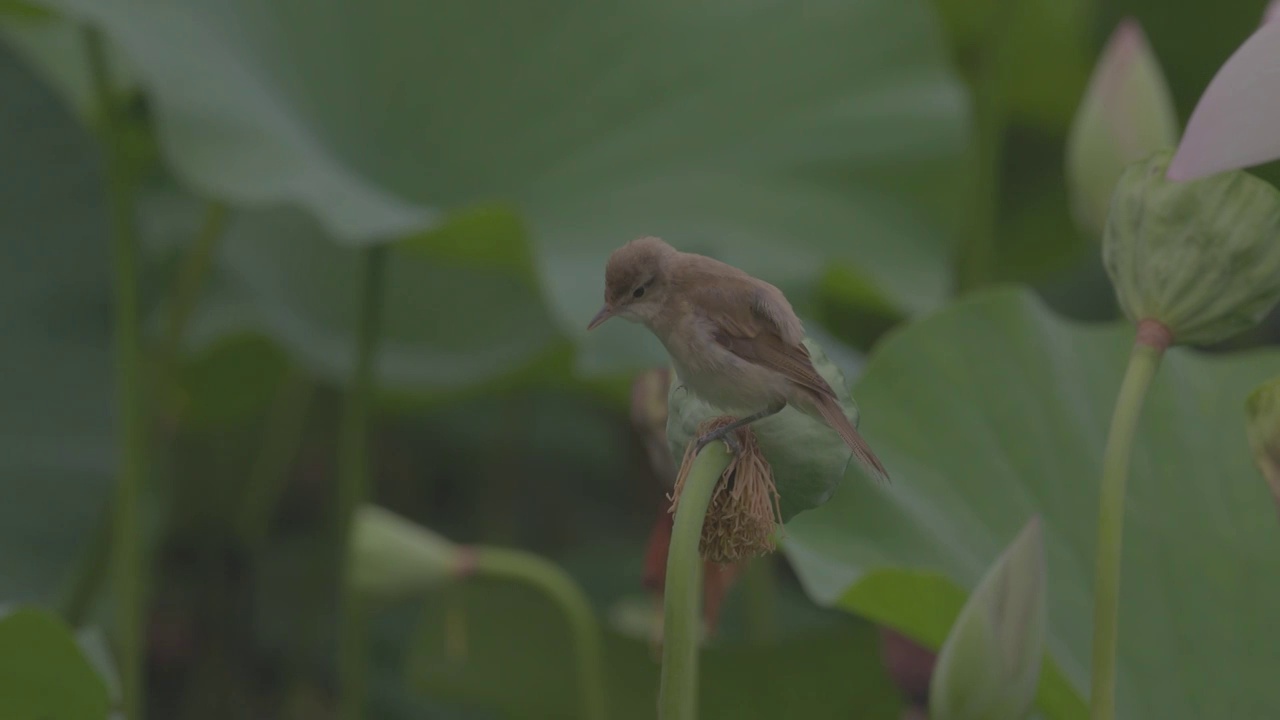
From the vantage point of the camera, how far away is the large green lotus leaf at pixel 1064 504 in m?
0.62

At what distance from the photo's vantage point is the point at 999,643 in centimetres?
42

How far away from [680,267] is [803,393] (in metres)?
0.04

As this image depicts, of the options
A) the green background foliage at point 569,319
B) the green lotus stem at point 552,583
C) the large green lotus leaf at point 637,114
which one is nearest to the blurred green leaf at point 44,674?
the green background foliage at point 569,319

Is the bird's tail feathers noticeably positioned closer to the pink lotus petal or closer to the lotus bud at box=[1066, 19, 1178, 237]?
the pink lotus petal

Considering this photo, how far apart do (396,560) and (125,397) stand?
0.86ft

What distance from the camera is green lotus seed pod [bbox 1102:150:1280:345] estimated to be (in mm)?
376

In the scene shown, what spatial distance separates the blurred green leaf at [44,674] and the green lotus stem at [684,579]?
0.31 meters

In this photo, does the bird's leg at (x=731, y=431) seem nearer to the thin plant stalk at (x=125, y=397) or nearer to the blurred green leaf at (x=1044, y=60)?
the thin plant stalk at (x=125, y=397)

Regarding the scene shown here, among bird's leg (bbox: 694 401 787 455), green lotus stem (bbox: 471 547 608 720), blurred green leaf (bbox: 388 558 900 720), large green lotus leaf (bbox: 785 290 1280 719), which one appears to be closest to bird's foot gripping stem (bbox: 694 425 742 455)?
bird's leg (bbox: 694 401 787 455)

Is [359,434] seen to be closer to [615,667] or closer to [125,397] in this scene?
[125,397]

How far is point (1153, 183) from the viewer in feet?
1.28

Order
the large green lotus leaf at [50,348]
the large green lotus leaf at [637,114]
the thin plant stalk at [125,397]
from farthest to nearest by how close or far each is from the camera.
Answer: the large green lotus leaf at [50,348] → the large green lotus leaf at [637,114] → the thin plant stalk at [125,397]

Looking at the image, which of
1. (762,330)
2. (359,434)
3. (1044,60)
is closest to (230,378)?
(359,434)

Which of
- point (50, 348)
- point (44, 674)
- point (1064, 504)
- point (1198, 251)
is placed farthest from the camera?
point (50, 348)
